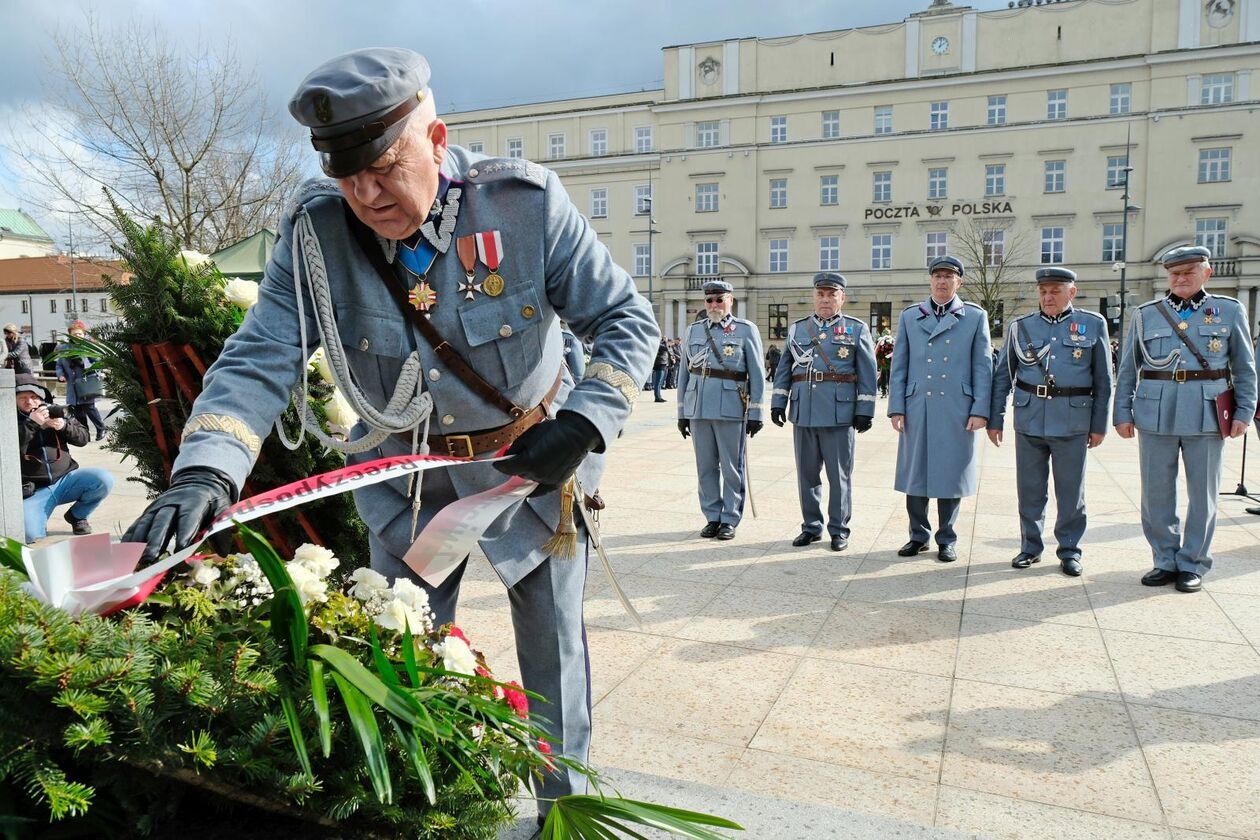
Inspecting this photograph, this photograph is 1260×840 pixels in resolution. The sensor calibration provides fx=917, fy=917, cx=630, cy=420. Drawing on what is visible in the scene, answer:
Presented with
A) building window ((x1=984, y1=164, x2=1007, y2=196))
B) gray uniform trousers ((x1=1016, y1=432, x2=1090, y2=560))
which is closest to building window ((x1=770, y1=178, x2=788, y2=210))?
building window ((x1=984, y1=164, x2=1007, y2=196))

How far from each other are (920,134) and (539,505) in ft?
160

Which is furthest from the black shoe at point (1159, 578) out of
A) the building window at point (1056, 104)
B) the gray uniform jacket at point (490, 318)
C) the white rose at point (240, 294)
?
the building window at point (1056, 104)

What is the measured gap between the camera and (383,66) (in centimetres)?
191

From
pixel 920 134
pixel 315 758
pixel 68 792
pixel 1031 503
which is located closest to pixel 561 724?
pixel 315 758

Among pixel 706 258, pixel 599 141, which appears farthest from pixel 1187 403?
pixel 599 141

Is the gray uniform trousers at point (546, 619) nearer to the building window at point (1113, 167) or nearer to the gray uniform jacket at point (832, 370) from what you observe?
the gray uniform jacket at point (832, 370)

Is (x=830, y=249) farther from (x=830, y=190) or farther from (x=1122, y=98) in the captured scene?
(x=1122, y=98)

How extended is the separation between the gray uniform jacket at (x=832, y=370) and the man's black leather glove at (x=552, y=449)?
505cm

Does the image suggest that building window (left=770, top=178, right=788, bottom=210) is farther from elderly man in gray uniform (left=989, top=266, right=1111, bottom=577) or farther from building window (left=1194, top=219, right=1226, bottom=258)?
elderly man in gray uniform (left=989, top=266, right=1111, bottom=577)

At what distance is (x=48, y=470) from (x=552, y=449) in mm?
6392

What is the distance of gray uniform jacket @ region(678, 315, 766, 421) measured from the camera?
7.16 m

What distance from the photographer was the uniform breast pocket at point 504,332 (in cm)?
219

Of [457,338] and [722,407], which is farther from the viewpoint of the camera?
[722,407]

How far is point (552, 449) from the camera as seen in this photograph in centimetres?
192
